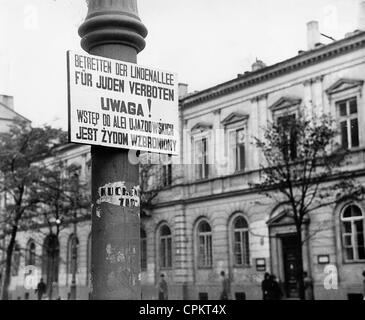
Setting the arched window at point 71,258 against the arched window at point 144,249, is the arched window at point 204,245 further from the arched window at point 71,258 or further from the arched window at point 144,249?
the arched window at point 71,258

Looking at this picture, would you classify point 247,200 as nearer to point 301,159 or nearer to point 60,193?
point 301,159

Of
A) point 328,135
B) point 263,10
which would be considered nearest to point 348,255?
point 328,135

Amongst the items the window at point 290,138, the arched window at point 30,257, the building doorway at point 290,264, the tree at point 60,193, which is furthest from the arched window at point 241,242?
the arched window at point 30,257

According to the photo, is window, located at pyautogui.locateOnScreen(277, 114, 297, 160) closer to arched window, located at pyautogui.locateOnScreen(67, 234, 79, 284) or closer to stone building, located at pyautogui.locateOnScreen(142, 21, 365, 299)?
stone building, located at pyautogui.locateOnScreen(142, 21, 365, 299)

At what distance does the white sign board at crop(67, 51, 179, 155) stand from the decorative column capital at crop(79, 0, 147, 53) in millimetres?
190

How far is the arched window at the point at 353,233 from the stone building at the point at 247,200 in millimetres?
38

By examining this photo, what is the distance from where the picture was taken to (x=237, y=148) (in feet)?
97.8

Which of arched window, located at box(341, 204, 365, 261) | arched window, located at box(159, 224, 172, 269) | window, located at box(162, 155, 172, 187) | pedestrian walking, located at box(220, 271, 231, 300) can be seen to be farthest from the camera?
window, located at box(162, 155, 172, 187)

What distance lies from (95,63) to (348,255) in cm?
2262

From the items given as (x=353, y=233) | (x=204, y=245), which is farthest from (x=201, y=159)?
(x=353, y=233)

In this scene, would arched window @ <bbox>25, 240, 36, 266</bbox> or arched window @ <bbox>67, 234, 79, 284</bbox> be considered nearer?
arched window @ <bbox>67, 234, 79, 284</bbox>

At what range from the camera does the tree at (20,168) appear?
25469 mm

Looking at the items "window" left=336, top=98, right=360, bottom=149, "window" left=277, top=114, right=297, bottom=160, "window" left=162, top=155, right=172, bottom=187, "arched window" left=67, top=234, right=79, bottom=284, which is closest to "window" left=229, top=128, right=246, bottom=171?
"window" left=162, top=155, right=172, bottom=187

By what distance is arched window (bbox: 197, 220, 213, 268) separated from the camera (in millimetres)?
30703
